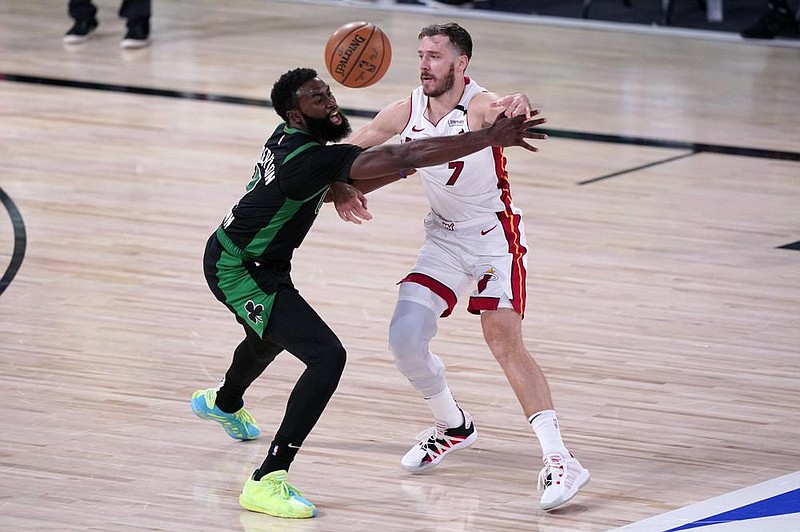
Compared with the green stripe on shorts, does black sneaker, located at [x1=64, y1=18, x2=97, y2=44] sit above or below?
below

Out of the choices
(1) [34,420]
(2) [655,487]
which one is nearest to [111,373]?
(1) [34,420]

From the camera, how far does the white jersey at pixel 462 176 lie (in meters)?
4.84

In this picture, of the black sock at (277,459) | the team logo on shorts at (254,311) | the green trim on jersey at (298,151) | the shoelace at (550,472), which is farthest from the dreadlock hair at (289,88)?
the shoelace at (550,472)

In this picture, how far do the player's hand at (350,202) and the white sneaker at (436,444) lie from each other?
90 cm

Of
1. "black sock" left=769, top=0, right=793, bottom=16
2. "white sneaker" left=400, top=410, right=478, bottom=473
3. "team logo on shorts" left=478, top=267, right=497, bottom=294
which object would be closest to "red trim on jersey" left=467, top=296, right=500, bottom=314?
"team logo on shorts" left=478, top=267, right=497, bottom=294

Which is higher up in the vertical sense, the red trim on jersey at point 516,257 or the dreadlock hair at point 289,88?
the dreadlock hair at point 289,88

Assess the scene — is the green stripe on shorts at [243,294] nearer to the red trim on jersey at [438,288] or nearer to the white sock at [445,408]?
the red trim on jersey at [438,288]

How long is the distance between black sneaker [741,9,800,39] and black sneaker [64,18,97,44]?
23.0 feet

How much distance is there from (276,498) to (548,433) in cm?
94

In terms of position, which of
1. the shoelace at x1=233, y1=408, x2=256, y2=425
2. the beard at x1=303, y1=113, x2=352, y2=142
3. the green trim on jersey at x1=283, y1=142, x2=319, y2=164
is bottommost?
the shoelace at x1=233, y1=408, x2=256, y2=425

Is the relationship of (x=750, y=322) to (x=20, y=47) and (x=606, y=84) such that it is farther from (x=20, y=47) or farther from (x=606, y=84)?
(x=20, y=47)

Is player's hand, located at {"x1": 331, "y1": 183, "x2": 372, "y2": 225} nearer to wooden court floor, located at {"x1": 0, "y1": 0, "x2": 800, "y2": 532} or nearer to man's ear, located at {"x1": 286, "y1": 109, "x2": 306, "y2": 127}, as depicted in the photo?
man's ear, located at {"x1": 286, "y1": 109, "x2": 306, "y2": 127}

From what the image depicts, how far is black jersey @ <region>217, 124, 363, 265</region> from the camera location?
14.3 ft

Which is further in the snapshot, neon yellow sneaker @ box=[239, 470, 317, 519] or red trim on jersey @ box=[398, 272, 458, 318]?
red trim on jersey @ box=[398, 272, 458, 318]
